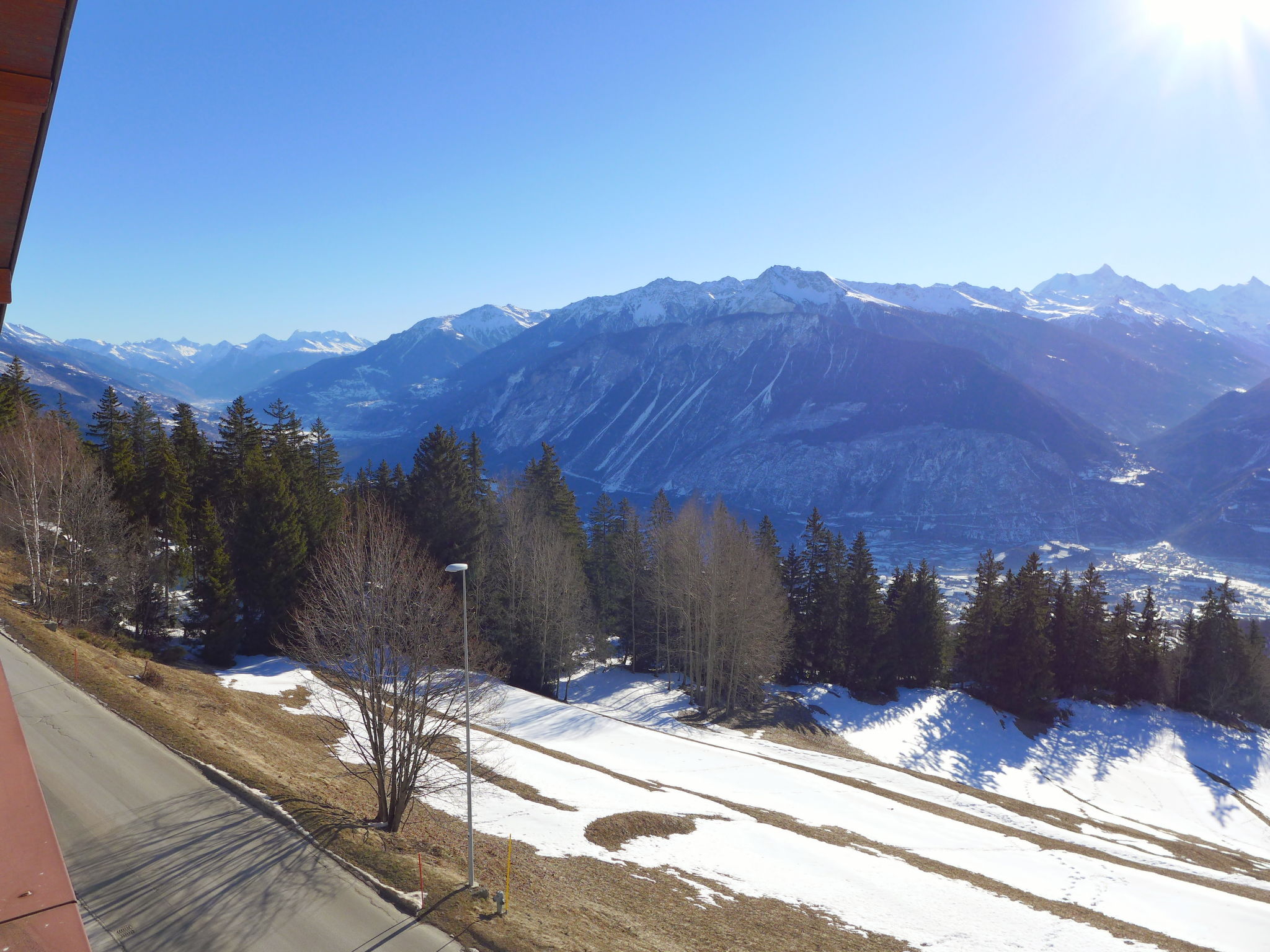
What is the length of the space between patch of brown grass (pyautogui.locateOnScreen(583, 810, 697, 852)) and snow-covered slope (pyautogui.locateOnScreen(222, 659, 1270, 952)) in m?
0.31

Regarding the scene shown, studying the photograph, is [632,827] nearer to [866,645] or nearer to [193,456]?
[866,645]

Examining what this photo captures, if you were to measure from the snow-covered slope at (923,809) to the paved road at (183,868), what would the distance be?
7395mm

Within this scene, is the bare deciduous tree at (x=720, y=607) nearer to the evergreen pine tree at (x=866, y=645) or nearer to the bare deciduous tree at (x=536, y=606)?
the bare deciduous tree at (x=536, y=606)

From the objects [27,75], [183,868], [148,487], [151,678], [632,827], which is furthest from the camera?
[148,487]

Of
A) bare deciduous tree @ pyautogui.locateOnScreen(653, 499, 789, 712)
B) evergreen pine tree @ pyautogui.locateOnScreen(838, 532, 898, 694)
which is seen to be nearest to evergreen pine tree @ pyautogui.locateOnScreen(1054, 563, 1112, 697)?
evergreen pine tree @ pyautogui.locateOnScreen(838, 532, 898, 694)

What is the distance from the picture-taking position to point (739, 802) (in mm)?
29906

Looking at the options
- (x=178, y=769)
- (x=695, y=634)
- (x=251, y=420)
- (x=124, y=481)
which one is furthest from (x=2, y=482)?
(x=695, y=634)

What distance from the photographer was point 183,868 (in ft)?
49.3

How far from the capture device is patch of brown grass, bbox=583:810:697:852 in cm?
2314

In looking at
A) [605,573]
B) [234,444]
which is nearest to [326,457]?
[234,444]

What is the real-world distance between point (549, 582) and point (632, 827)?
2469 cm

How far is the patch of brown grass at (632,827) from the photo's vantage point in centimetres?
2314

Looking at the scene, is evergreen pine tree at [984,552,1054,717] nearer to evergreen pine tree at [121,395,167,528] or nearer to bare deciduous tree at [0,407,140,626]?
A: bare deciduous tree at [0,407,140,626]

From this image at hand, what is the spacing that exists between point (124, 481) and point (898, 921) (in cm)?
4558
